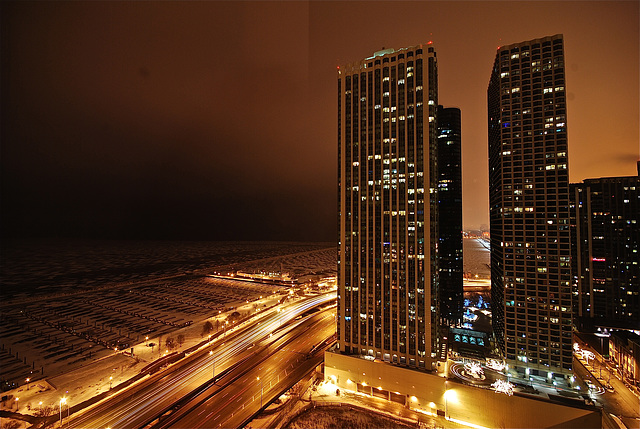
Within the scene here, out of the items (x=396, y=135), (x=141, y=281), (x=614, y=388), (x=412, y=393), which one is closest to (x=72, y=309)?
(x=141, y=281)

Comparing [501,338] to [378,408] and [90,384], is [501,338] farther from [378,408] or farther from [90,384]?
[90,384]

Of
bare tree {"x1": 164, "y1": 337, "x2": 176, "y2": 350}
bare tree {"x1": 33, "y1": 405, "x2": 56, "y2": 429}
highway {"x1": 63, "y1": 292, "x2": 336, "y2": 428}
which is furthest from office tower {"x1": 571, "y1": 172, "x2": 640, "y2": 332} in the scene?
bare tree {"x1": 33, "y1": 405, "x2": 56, "y2": 429}

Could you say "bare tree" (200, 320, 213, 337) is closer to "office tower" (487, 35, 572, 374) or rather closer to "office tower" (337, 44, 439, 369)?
"office tower" (337, 44, 439, 369)

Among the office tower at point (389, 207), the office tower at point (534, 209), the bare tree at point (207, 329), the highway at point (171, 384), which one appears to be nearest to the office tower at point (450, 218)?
the office tower at point (534, 209)

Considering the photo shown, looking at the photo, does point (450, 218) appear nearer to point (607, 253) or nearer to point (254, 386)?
point (607, 253)

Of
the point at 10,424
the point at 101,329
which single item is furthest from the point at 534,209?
the point at 101,329
